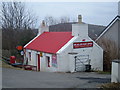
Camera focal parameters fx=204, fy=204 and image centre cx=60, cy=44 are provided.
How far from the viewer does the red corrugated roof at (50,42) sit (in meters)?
20.3

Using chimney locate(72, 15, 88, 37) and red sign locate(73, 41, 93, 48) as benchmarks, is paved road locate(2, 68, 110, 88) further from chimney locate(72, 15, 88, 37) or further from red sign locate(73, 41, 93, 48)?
chimney locate(72, 15, 88, 37)

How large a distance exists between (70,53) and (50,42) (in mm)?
4425

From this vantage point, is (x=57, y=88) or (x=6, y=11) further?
(x=6, y=11)

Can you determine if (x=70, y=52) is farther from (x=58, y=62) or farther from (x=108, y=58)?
(x=108, y=58)

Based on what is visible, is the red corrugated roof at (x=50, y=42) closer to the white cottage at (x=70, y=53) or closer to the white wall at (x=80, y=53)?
the white cottage at (x=70, y=53)

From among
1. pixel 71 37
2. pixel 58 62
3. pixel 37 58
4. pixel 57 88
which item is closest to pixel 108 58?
pixel 71 37

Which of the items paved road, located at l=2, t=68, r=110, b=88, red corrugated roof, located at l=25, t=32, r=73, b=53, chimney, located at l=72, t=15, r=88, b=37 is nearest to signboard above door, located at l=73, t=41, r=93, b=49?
chimney, located at l=72, t=15, r=88, b=37

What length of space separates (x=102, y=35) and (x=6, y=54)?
13786 mm

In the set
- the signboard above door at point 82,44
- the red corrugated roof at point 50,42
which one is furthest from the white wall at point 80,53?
the red corrugated roof at point 50,42

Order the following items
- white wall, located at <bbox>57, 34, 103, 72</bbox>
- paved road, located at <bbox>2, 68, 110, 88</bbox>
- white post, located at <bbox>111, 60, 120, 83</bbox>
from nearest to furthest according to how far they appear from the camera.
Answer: white post, located at <bbox>111, 60, 120, 83</bbox>
paved road, located at <bbox>2, 68, 110, 88</bbox>
white wall, located at <bbox>57, 34, 103, 72</bbox>

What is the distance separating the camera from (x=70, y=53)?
62.2 ft

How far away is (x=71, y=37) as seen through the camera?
2028cm

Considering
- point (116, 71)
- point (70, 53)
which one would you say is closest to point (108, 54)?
point (70, 53)

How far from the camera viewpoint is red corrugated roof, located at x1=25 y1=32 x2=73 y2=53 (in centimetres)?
2025
